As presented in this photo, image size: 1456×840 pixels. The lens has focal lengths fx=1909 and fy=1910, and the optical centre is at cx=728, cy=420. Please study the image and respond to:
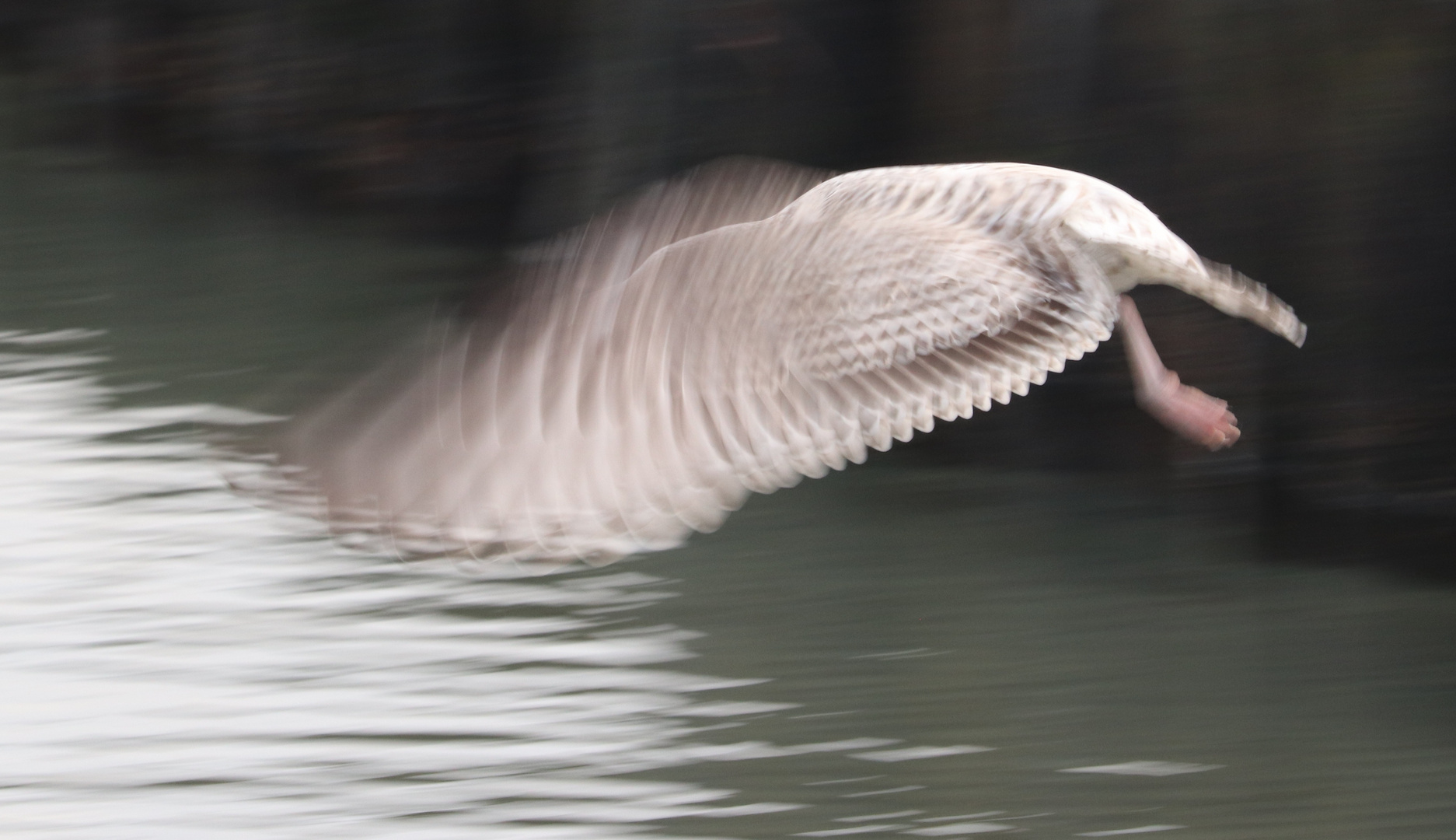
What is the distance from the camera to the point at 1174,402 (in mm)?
3293

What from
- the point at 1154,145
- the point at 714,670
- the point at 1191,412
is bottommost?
the point at 714,670

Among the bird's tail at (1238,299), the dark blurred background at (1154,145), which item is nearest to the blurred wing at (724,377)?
the bird's tail at (1238,299)

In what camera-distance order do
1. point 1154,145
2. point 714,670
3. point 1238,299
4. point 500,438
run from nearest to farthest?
point 500,438
point 1238,299
point 714,670
point 1154,145

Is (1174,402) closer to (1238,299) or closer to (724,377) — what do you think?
(1238,299)

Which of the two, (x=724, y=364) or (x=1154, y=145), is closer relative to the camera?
(x=724, y=364)

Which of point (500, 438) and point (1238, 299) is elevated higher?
point (1238, 299)

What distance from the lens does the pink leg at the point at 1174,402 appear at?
3.26m

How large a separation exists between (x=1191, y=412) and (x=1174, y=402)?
0.11 feet

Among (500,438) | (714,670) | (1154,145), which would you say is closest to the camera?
(500,438)

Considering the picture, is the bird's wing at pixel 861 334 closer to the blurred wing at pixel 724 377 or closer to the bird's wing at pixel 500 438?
the blurred wing at pixel 724 377

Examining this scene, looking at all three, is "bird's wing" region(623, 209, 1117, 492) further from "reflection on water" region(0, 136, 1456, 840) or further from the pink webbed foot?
"reflection on water" region(0, 136, 1456, 840)

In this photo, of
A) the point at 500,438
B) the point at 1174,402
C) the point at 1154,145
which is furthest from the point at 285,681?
the point at 1154,145

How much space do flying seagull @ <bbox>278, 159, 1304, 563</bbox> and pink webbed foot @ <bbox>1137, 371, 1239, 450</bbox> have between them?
0.18 meters

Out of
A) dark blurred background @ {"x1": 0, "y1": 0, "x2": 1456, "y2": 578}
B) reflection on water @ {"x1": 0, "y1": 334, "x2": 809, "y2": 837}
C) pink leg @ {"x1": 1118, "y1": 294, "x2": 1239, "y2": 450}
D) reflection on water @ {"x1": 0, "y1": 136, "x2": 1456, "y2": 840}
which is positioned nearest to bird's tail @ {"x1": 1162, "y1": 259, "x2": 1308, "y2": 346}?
pink leg @ {"x1": 1118, "y1": 294, "x2": 1239, "y2": 450}
